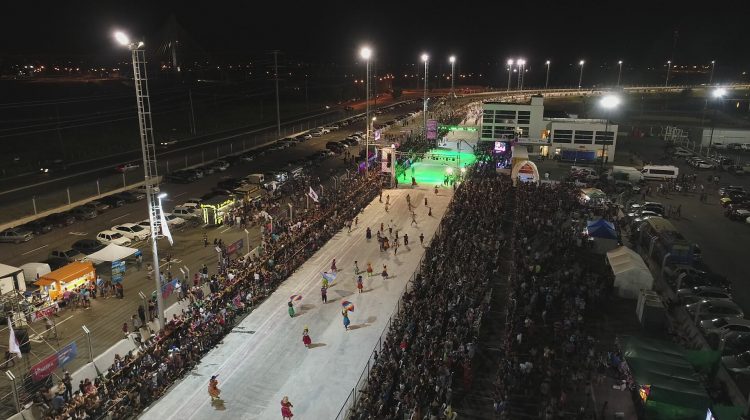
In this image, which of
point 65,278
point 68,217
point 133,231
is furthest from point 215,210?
point 65,278

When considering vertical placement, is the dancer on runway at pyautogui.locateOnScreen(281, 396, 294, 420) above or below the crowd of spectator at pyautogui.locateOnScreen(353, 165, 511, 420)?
below

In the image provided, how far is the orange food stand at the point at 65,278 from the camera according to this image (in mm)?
21000

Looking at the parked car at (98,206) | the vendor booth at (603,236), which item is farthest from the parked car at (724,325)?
the parked car at (98,206)

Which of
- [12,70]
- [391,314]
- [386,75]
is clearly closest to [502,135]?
[391,314]

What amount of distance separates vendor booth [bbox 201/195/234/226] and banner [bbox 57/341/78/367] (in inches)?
650

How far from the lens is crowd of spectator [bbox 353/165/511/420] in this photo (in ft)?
48.4

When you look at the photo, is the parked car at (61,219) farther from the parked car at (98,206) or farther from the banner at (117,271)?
the banner at (117,271)

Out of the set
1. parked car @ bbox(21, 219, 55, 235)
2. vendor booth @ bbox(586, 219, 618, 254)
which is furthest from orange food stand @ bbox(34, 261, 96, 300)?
vendor booth @ bbox(586, 219, 618, 254)

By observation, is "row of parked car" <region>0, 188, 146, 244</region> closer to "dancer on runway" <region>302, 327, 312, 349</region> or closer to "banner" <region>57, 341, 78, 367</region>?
"banner" <region>57, 341, 78, 367</region>

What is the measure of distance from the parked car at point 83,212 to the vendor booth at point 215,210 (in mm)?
7127

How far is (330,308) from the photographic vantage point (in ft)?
71.1

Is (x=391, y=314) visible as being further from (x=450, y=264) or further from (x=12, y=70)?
(x=12, y=70)

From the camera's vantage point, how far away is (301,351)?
18.5 m

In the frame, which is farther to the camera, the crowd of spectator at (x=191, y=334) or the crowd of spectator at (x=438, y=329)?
the crowd of spectator at (x=438, y=329)
